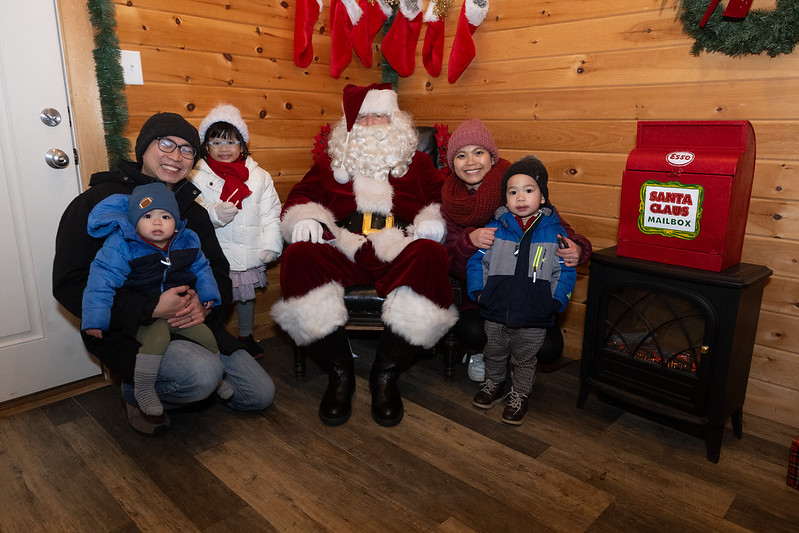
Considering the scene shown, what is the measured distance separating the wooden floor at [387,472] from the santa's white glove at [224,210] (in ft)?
2.60

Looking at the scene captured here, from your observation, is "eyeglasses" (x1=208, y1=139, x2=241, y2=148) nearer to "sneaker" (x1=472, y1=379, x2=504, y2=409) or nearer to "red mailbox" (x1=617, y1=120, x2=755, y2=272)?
"sneaker" (x1=472, y1=379, x2=504, y2=409)

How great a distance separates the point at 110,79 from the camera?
2125mm

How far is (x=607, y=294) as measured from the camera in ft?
6.57

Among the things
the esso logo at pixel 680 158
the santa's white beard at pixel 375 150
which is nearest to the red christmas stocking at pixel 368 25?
the santa's white beard at pixel 375 150

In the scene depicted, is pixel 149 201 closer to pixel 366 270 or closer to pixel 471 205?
pixel 366 270

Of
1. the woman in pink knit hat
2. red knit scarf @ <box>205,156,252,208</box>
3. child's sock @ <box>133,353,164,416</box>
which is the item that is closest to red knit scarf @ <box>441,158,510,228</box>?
the woman in pink knit hat

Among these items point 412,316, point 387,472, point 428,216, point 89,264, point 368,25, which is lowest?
point 387,472

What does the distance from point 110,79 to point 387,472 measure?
1828mm

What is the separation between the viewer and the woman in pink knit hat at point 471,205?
2.17 metres

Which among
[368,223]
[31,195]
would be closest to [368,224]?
[368,223]

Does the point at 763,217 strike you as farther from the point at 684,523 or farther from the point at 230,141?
the point at 230,141

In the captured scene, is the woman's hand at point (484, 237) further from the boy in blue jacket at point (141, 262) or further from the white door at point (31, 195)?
the white door at point (31, 195)

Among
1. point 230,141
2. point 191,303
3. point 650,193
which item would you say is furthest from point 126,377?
point 650,193

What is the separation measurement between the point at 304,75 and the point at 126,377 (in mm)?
1767
